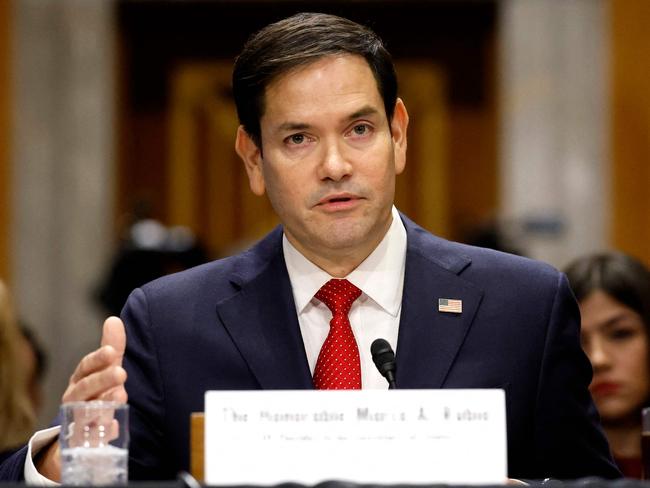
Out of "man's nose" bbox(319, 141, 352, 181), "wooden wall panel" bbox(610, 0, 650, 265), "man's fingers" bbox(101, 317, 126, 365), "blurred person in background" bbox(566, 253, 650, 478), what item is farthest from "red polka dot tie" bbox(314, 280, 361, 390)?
"wooden wall panel" bbox(610, 0, 650, 265)

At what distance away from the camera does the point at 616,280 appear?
3.84m

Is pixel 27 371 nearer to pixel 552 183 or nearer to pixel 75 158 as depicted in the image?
pixel 75 158

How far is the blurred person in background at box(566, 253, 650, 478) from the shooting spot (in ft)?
12.3

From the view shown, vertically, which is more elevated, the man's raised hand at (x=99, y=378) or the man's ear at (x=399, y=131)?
the man's ear at (x=399, y=131)

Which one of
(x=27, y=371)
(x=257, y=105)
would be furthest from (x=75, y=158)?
(x=257, y=105)

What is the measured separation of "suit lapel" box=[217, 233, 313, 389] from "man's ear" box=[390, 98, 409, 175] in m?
0.37

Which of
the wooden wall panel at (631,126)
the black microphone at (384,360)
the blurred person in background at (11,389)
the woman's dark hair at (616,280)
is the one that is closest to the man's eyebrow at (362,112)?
the black microphone at (384,360)

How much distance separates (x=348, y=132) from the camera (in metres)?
2.62

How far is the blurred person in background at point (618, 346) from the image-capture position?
375 cm

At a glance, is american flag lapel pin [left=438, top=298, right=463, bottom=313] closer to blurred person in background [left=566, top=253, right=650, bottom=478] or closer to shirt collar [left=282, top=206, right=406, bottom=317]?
shirt collar [left=282, top=206, right=406, bottom=317]

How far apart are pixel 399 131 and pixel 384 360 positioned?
86 cm

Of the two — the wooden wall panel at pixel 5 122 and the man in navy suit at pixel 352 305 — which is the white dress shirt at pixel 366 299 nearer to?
the man in navy suit at pixel 352 305

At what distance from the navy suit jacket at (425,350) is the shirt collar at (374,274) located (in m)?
0.03

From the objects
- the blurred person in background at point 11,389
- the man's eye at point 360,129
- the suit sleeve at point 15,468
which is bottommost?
the blurred person in background at point 11,389
